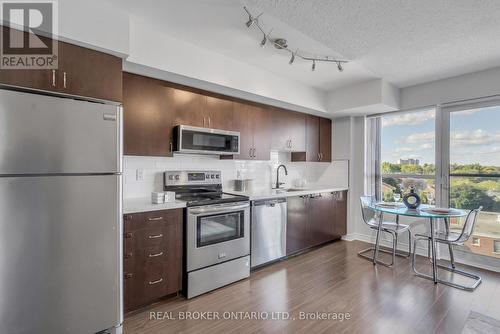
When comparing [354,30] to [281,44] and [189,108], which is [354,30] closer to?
[281,44]

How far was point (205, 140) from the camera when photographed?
2.97m

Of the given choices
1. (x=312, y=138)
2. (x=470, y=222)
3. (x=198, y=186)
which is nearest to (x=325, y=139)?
(x=312, y=138)

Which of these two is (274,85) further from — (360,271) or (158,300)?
(158,300)

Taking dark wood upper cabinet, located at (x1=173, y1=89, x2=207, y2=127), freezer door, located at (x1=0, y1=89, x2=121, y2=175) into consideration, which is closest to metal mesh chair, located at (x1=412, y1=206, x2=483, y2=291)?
dark wood upper cabinet, located at (x1=173, y1=89, x2=207, y2=127)

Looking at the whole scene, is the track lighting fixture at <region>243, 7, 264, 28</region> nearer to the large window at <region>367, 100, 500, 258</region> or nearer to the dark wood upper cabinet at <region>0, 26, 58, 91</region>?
the dark wood upper cabinet at <region>0, 26, 58, 91</region>

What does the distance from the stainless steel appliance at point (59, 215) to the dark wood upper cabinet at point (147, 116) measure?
20.4 inches

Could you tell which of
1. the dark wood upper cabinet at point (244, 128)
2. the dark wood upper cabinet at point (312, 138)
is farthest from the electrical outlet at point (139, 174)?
the dark wood upper cabinet at point (312, 138)

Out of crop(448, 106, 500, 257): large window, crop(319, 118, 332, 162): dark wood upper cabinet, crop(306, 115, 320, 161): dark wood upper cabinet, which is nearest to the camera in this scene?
crop(448, 106, 500, 257): large window

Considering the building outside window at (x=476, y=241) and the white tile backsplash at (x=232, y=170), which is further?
the building outside window at (x=476, y=241)

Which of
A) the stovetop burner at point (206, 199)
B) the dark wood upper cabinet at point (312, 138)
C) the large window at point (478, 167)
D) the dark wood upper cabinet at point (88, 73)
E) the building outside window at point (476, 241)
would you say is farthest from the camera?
the dark wood upper cabinet at point (312, 138)

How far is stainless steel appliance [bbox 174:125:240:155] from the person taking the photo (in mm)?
2744

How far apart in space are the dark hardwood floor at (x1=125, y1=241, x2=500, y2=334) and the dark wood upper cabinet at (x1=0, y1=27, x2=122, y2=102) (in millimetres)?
1922

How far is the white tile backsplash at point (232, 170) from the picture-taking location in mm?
2832

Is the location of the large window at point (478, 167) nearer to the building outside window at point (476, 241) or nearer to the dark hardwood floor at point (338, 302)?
the building outside window at point (476, 241)
